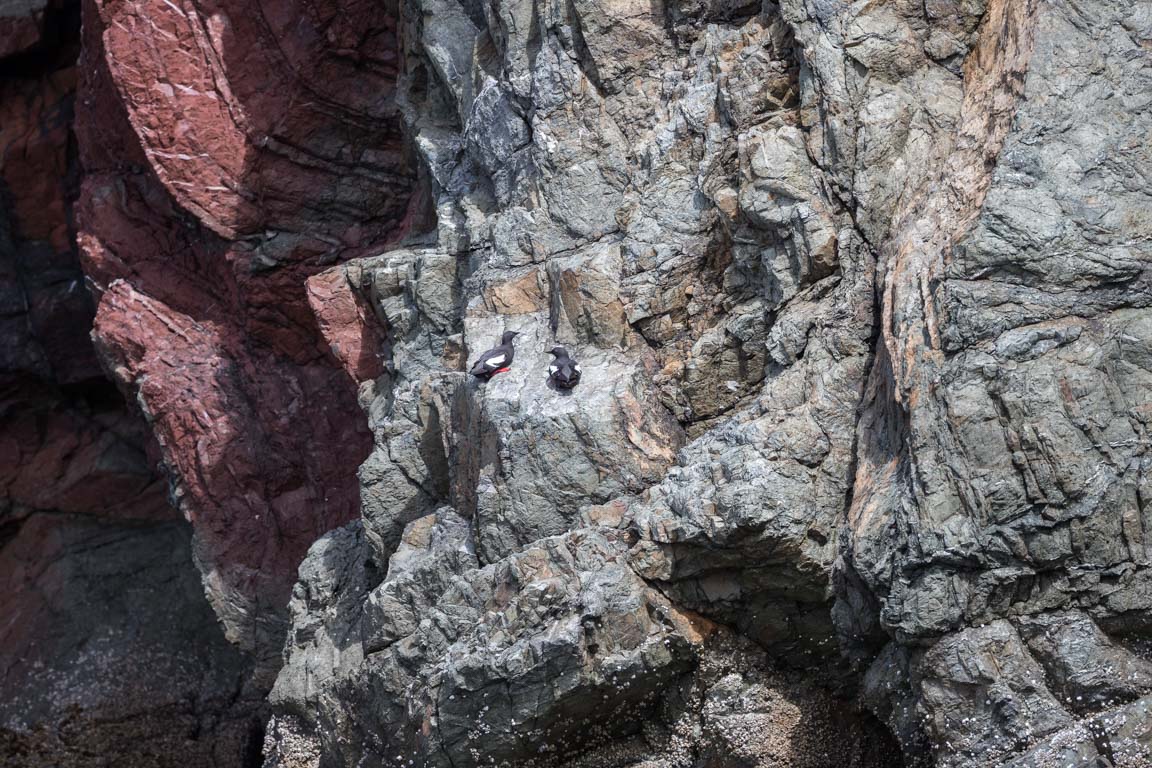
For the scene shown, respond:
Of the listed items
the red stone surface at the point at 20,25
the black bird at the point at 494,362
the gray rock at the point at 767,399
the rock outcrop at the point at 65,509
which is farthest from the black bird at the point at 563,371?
the red stone surface at the point at 20,25

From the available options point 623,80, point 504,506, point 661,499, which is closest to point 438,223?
point 623,80

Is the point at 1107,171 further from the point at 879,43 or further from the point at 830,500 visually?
the point at 830,500

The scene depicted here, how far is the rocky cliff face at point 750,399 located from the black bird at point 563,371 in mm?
151

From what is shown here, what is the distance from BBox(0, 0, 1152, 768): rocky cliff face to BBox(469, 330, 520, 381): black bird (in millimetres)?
129

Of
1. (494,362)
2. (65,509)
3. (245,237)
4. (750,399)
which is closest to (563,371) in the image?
(494,362)

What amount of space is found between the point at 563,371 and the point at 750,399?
1221mm

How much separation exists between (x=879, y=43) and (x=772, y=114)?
796mm

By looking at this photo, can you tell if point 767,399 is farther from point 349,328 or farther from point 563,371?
A: point 349,328

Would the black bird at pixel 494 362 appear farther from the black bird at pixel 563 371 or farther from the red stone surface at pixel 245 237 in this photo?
the red stone surface at pixel 245 237

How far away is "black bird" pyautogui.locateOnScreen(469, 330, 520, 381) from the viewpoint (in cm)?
907

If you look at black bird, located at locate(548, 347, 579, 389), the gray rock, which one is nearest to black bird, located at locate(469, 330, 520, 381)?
the gray rock

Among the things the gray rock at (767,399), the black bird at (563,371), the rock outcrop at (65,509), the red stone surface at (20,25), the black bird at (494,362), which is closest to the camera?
the gray rock at (767,399)

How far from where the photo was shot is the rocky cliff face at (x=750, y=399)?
702 cm

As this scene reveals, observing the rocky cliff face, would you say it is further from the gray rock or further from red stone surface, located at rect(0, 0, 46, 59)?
red stone surface, located at rect(0, 0, 46, 59)
